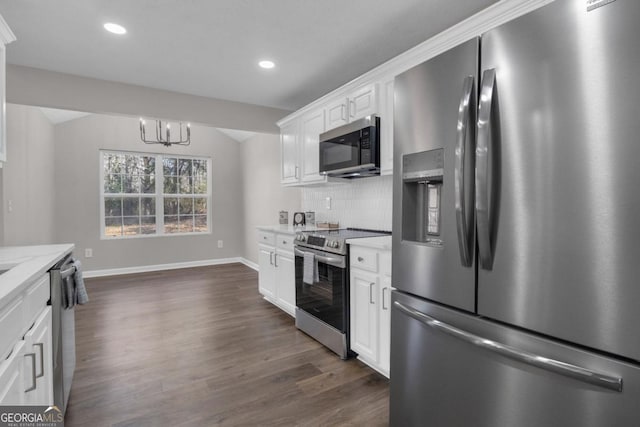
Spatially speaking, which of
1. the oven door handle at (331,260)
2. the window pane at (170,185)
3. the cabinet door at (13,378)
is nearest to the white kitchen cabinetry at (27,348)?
the cabinet door at (13,378)

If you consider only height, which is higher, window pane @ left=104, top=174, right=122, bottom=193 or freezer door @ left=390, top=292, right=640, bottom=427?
window pane @ left=104, top=174, right=122, bottom=193

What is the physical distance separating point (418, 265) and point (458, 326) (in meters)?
0.29

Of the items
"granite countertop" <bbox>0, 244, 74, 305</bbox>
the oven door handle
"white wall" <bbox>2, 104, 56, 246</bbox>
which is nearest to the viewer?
"granite countertop" <bbox>0, 244, 74, 305</bbox>

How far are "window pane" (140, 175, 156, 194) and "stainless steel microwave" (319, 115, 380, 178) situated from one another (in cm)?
407

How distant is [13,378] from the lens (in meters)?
1.13

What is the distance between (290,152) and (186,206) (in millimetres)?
3252

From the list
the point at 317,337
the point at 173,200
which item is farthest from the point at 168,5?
the point at 173,200

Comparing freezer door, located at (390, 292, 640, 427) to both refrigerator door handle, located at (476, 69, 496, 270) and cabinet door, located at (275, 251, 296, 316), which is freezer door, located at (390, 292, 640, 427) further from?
cabinet door, located at (275, 251, 296, 316)

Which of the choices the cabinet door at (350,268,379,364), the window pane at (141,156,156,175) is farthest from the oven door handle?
the window pane at (141,156,156,175)

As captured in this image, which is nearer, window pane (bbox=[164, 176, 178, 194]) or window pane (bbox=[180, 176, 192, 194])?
window pane (bbox=[164, 176, 178, 194])

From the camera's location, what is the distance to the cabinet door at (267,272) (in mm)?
3695

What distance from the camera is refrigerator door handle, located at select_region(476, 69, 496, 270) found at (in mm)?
1117

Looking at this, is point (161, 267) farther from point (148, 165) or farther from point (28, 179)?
point (28, 179)

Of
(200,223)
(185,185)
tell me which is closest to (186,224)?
(200,223)
